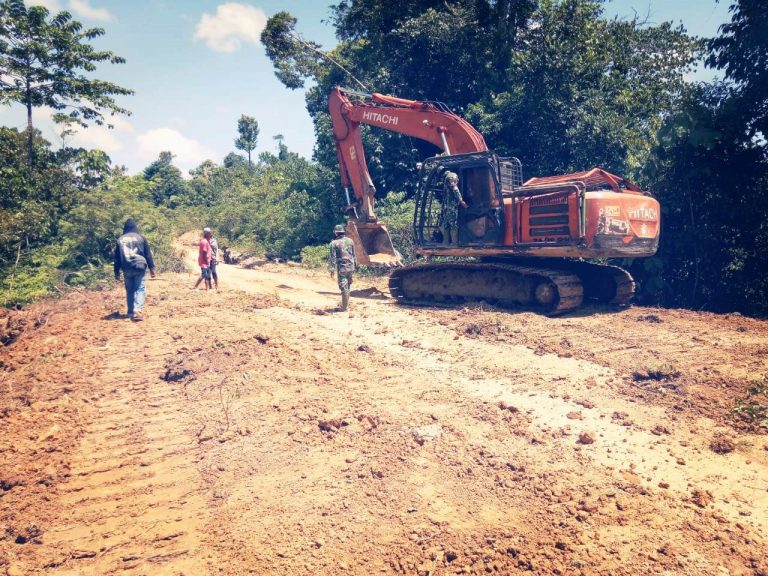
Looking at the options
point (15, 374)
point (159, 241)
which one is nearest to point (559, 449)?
point (15, 374)

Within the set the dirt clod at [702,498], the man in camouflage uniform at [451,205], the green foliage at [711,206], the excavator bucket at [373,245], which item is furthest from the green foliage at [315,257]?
the dirt clod at [702,498]

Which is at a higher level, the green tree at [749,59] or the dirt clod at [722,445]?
the green tree at [749,59]

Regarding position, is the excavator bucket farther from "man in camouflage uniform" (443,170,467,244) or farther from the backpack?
the backpack

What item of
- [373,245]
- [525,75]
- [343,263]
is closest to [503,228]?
[343,263]

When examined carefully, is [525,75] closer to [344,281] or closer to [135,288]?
[344,281]

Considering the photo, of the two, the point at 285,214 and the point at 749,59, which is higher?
the point at 749,59

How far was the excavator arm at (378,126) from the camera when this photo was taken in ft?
36.3

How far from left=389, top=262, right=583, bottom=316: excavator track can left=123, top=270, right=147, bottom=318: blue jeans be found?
16.5 ft

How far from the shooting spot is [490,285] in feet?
34.7

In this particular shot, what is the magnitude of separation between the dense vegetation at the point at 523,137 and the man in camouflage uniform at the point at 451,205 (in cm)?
424

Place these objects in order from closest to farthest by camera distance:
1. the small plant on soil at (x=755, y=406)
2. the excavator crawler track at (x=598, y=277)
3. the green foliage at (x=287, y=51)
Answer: the small plant on soil at (x=755, y=406) → the excavator crawler track at (x=598, y=277) → the green foliage at (x=287, y=51)

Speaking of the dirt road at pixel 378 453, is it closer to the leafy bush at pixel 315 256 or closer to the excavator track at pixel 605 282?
the excavator track at pixel 605 282

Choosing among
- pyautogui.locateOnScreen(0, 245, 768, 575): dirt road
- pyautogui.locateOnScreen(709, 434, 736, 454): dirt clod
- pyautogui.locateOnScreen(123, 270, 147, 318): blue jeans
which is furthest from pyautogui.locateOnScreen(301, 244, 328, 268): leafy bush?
pyautogui.locateOnScreen(709, 434, 736, 454): dirt clod

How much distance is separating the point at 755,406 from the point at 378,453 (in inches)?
145
